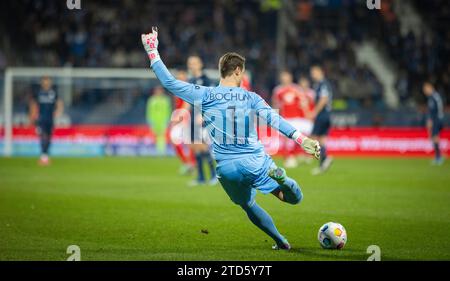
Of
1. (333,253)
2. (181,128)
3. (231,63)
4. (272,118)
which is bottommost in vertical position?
(333,253)

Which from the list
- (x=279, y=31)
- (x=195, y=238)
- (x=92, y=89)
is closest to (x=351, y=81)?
(x=279, y=31)

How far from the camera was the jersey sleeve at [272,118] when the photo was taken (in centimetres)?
838

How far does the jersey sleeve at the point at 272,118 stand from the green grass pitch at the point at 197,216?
4.21 ft

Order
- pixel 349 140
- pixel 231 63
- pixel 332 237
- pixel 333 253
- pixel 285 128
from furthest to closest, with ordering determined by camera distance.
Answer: pixel 349 140, pixel 332 237, pixel 333 253, pixel 231 63, pixel 285 128

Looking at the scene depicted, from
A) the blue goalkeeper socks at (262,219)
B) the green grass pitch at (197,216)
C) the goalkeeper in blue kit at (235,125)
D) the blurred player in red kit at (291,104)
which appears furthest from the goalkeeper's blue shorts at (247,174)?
the blurred player in red kit at (291,104)

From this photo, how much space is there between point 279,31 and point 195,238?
2278 cm

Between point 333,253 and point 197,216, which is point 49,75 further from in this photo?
point 333,253

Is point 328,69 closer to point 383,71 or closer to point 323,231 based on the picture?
point 383,71

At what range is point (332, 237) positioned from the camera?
29.3 feet

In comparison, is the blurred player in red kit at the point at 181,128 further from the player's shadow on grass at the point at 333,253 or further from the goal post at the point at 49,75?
the player's shadow on grass at the point at 333,253

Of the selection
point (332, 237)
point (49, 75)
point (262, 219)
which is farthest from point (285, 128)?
point (49, 75)

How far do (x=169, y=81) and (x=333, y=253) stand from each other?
247 cm

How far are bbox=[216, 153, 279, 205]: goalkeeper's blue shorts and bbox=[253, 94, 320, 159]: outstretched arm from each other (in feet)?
1.24
